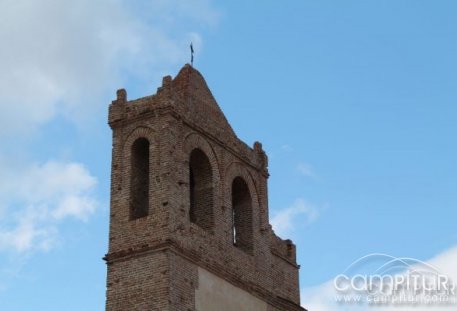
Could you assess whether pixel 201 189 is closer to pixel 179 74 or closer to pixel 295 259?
pixel 179 74

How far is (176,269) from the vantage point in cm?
2009

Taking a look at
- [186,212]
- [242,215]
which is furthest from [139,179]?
[242,215]

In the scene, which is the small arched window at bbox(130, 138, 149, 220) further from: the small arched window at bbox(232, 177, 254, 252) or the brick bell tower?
the small arched window at bbox(232, 177, 254, 252)

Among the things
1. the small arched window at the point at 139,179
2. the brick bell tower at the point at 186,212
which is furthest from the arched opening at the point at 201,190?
the small arched window at the point at 139,179

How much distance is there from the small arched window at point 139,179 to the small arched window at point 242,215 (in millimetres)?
2893

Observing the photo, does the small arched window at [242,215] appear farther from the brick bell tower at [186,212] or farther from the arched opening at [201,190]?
the arched opening at [201,190]

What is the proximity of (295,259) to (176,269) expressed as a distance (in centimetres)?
695

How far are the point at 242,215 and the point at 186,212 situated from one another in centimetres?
350

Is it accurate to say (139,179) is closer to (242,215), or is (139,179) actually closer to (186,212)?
(186,212)

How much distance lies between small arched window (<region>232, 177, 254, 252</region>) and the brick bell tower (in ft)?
0.09

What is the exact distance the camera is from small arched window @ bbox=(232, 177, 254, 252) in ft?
78.5

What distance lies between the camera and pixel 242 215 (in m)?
24.3

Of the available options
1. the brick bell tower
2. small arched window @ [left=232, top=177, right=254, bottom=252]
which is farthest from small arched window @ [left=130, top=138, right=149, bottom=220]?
small arched window @ [left=232, top=177, right=254, bottom=252]

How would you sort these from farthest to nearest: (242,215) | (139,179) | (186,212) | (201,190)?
(242,215), (201,190), (139,179), (186,212)
